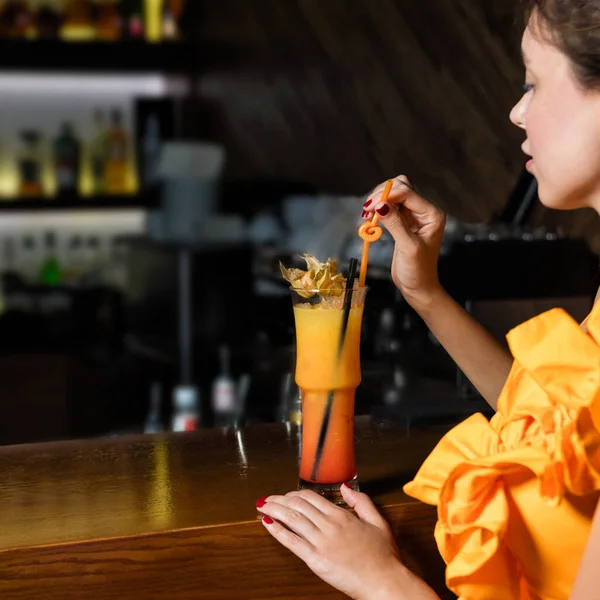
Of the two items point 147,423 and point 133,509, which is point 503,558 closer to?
point 133,509

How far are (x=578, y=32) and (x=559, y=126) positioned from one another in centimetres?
10

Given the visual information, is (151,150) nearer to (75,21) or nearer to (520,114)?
(75,21)

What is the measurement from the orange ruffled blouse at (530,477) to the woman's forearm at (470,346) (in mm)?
304

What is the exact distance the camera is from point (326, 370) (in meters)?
1.19

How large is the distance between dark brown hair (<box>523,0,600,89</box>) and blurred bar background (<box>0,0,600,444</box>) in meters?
2.15

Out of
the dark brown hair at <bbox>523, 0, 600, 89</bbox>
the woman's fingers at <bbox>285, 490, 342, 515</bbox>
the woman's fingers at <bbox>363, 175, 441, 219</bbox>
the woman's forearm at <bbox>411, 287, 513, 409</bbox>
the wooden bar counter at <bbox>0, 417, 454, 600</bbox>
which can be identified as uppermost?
the dark brown hair at <bbox>523, 0, 600, 89</bbox>

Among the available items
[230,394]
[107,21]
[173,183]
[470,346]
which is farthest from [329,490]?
[107,21]

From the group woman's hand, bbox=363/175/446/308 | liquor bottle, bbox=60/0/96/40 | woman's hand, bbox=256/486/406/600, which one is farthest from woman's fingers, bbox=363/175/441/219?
liquor bottle, bbox=60/0/96/40

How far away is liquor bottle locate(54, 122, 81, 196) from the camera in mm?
3619

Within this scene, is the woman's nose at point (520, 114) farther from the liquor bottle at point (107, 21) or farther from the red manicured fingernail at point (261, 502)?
the liquor bottle at point (107, 21)

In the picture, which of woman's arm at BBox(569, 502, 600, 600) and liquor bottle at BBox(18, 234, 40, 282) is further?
liquor bottle at BBox(18, 234, 40, 282)

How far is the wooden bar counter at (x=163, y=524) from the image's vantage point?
1.08m

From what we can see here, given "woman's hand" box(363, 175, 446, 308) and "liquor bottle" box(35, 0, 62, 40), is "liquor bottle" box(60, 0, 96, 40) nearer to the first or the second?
"liquor bottle" box(35, 0, 62, 40)

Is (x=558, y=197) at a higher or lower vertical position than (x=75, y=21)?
higher
